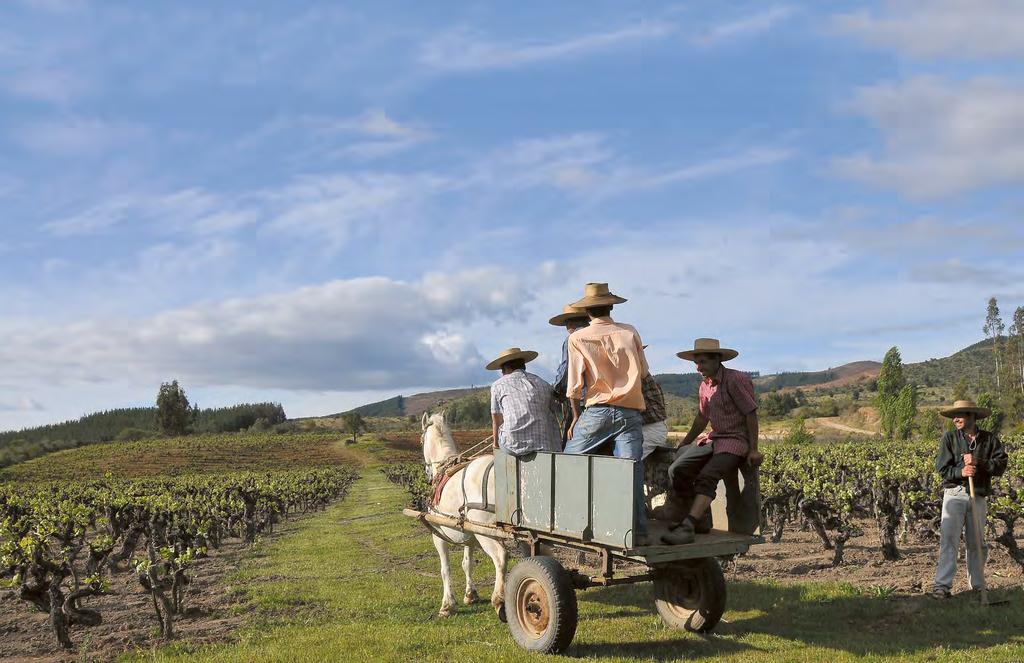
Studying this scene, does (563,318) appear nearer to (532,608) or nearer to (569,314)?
(569,314)

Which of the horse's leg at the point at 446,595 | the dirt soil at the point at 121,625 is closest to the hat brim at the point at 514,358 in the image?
the horse's leg at the point at 446,595

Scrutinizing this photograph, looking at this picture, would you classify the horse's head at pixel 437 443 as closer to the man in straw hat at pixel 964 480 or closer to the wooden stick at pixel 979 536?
the man in straw hat at pixel 964 480

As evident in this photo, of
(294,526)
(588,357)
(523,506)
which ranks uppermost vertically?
(588,357)

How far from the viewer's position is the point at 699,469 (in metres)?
8.17

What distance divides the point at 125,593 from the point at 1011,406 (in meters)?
97.1

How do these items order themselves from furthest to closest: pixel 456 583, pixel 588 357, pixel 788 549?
1. pixel 788 549
2. pixel 456 583
3. pixel 588 357

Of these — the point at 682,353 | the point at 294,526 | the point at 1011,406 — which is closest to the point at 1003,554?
the point at 682,353

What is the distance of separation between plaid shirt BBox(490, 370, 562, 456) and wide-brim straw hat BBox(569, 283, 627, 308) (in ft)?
4.15

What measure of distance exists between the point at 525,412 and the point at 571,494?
4.48 feet

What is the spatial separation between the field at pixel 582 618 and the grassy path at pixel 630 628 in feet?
0.08

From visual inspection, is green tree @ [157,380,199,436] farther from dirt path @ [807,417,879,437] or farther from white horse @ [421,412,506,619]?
white horse @ [421,412,506,619]

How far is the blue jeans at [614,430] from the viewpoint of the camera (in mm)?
7777

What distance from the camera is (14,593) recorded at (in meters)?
14.4

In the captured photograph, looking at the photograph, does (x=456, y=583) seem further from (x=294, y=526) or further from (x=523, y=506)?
Result: (x=294, y=526)
